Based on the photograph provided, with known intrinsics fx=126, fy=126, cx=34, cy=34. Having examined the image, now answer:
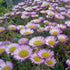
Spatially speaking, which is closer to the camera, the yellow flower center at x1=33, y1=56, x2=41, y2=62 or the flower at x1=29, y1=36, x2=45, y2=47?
the yellow flower center at x1=33, y1=56, x2=41, y2=62

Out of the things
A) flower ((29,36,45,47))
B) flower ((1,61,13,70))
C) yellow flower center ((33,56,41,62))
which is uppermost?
flower ((29,36,45,47))

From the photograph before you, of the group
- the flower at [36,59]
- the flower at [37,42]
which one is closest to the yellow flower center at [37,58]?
the flower at [36,59]

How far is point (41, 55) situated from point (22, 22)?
975 millimetres

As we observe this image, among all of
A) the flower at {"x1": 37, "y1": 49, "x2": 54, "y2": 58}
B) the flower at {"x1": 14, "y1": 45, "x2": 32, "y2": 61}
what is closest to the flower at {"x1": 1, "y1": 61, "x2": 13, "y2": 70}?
the flower at {"x1": 14, "y1": 45, "x2": 32, "y2": 61}

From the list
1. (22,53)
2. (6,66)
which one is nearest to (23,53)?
(22,53)

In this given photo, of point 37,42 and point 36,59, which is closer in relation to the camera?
point 36,59

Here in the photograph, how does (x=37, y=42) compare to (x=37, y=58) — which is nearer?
(x=37, y=58)

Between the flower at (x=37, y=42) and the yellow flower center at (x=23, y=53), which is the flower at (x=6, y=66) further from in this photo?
the flower at (x=37, y=42)

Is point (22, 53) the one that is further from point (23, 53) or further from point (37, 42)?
point (37, 42)

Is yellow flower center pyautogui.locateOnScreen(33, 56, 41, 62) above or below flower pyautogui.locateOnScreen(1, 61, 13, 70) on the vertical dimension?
above

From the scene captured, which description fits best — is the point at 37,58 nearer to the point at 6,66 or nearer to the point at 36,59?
the point at 36,59

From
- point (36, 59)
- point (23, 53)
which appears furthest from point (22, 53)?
point (36, 59)

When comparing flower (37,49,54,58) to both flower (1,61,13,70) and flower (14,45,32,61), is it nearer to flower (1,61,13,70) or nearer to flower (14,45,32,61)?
flower (14,45,32,61)

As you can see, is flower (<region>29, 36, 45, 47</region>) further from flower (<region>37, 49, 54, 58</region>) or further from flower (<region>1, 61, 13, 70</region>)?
flower (<region>1, 61, 13, 70</region>)
